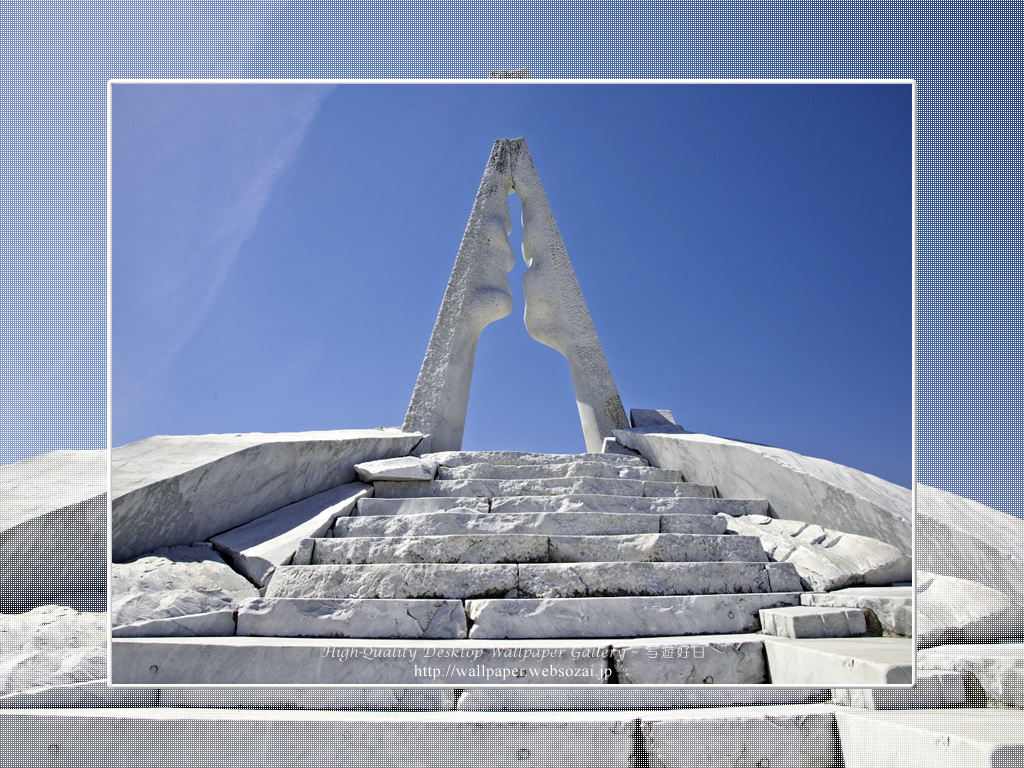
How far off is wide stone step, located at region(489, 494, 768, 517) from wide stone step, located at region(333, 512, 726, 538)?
20 centimetres

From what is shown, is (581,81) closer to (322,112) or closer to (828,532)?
(322,112)

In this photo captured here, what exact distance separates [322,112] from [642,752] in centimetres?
293

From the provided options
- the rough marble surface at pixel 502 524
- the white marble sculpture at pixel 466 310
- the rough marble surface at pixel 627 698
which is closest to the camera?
the rough marble surface at pixel 627 698

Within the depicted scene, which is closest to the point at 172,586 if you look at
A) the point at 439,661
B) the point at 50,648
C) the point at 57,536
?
the point at 50,648

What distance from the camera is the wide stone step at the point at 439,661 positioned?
250 cm

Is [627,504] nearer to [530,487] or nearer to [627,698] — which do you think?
[530,487]

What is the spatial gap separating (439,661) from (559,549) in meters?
1.16

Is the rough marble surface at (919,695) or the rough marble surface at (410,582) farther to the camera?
the rough marble surface at (410,582)

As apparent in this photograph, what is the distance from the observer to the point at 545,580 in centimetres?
325

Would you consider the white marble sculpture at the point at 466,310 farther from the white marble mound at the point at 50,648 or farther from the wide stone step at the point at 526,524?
the white marble mound at the point at 50,648

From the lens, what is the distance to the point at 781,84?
2.94 meters

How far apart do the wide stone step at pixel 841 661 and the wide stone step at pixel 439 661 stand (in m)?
0.10

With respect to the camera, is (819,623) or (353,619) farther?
(353,619)

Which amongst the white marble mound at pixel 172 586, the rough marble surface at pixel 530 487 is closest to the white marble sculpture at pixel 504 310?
the rough marble surface at pixel 530 487
